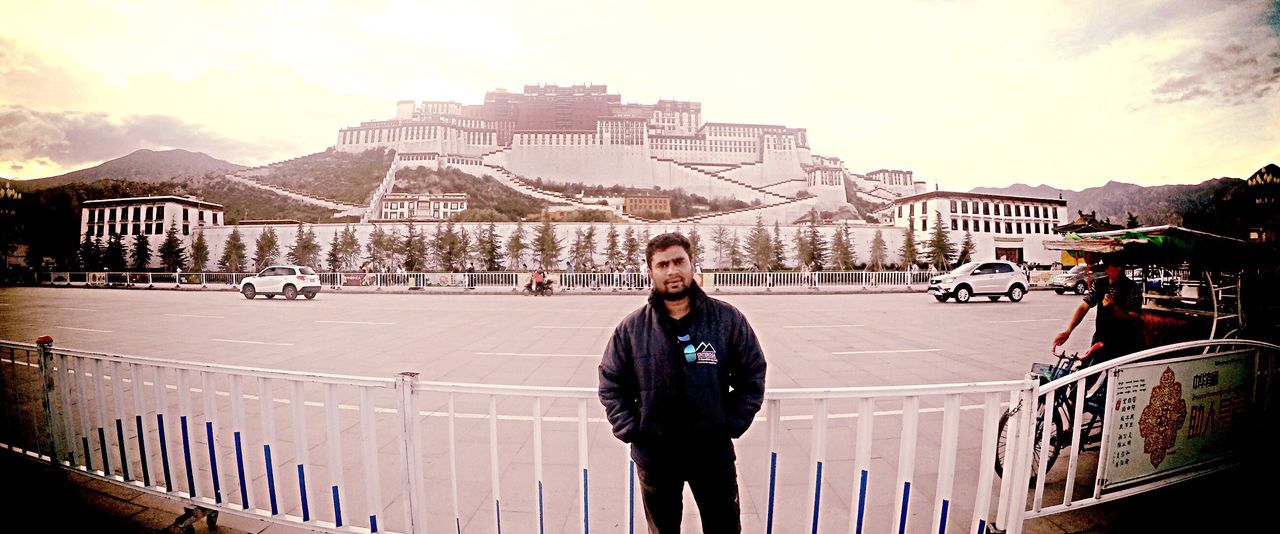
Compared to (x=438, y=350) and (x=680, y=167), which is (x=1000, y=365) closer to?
(x=438, y=350)

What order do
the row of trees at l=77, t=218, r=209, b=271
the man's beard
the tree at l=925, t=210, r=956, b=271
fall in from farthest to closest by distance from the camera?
the tree at l=925, t=210, r=956, b=271, the row of trees at l=77, t=218, r=209, b=271, the man's beard

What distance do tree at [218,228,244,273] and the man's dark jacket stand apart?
51.9m

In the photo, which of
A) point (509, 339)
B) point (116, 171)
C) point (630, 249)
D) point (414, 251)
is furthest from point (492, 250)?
point (509, 339)

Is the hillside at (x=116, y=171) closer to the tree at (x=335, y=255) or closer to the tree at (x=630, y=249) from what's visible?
the tree at (x=630, y=249)

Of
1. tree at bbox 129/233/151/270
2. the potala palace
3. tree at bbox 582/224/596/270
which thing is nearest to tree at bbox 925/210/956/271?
the potala palace

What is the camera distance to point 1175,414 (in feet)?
9.77

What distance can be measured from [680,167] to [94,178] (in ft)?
242

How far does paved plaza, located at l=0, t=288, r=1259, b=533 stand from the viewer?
3.09 m

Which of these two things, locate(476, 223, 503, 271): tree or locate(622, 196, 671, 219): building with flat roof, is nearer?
locate(476, 223, 503, 271): tree

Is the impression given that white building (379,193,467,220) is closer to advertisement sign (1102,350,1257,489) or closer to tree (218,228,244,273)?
tree (218,228,244,273)

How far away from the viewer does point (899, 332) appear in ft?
34.2

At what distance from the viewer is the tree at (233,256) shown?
39562mm

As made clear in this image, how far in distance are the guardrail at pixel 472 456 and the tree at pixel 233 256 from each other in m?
46.0

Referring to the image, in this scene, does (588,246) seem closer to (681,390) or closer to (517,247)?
(517,247)
